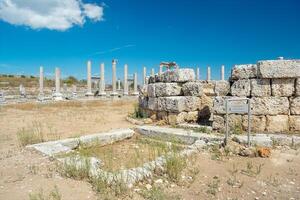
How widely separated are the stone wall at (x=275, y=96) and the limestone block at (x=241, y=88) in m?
0.06

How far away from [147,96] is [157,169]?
7208mm

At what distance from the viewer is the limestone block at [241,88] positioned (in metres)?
8.57

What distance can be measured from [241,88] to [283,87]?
1.11 meters

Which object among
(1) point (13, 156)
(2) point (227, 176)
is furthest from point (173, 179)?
(1) point (13, 156)

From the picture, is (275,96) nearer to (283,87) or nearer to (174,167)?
(283,87)

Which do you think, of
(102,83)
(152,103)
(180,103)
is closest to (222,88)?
(180,103)

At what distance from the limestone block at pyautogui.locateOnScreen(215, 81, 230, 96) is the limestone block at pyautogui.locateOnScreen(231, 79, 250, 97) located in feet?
1.60

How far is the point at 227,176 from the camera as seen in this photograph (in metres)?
5.51

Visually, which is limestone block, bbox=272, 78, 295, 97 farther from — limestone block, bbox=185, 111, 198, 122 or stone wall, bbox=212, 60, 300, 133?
limestone block, bbox=185, 111, 198, 122

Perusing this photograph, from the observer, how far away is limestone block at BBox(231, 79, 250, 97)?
8570 millimetres

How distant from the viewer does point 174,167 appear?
5.36 m

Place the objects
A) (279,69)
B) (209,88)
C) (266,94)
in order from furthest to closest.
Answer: (209,88)
(266,94)
(279,69)

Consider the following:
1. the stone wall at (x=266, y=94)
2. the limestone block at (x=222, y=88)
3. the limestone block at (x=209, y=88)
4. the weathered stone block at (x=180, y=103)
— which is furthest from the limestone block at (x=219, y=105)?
the limestone block at (x=209, y=88)

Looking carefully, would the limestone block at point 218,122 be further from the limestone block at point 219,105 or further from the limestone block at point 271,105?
the limestone block at point 271,105
